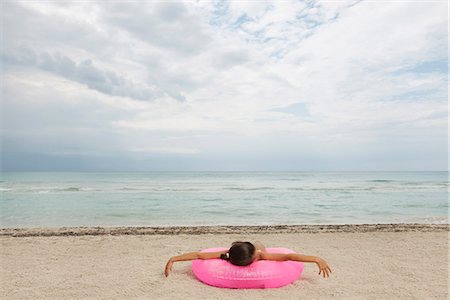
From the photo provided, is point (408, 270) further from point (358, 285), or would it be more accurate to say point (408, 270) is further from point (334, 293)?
point (334, 293)

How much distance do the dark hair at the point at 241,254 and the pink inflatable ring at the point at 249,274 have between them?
7cm

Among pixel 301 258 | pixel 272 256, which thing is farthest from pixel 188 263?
pixel 301 258

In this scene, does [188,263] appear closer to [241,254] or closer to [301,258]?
[241,254]

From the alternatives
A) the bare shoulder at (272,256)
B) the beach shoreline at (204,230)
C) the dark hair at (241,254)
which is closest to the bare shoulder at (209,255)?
the dark hair at (241,254)

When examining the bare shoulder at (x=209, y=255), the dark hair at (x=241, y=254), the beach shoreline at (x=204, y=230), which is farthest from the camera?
the beach shoreline at (x=204, y=230)

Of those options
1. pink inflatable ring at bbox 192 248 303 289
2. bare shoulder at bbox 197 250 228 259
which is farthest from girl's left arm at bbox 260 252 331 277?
bare shoulder at bbox 197 250 228 259

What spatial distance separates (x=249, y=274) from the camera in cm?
→ 440

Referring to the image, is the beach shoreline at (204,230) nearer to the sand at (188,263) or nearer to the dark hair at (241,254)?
the sand at (188,263)

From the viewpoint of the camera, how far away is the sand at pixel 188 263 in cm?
431

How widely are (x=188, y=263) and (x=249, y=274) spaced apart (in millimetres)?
1445

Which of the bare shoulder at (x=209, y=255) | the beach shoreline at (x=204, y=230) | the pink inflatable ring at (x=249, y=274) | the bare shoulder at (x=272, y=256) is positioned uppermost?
the bare shoulder at (x=272, y=256)

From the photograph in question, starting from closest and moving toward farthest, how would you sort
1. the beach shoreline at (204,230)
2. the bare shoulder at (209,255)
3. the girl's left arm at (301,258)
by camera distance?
the girl's left arm at (301,258) < the bare shoulder at (209,255) < the beach shoreline at (204,230)

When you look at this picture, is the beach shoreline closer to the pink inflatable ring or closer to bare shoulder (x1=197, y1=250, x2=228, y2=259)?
bare shoulder (x1=197, y1=250, x2=228, y2=259)

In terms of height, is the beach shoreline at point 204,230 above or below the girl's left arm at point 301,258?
below
